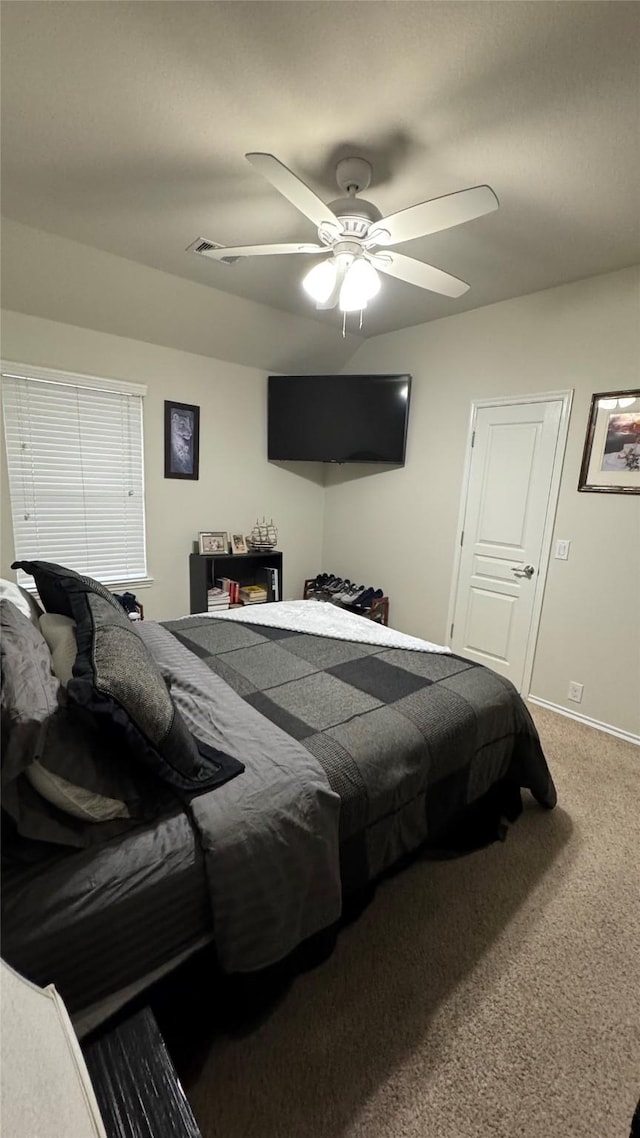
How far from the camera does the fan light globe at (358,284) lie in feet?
5.55

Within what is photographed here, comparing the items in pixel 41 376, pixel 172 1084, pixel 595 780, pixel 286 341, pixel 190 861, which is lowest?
pixel 595 780

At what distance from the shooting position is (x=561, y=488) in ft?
9.16

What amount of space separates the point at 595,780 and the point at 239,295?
11.8 ft

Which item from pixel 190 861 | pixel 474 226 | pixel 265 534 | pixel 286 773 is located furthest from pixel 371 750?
pixel 265 534

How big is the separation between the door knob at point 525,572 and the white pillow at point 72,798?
2.75 m

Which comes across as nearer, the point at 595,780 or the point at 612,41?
the point at 612,41

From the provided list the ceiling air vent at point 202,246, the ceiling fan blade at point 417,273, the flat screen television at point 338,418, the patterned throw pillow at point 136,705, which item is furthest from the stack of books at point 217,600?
the ceiling fan blade at point 417,273

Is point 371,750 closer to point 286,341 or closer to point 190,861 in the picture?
point 190,861

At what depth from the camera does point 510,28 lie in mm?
1180

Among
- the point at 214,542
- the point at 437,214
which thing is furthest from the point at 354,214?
the point at 214,542

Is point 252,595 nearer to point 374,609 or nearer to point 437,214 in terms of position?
point 374,609

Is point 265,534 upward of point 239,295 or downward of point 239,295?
downward

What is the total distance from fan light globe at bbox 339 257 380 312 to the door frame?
5.23ft

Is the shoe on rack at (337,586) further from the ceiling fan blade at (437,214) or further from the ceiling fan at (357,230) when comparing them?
the ceiling fan blade at (437,214)
